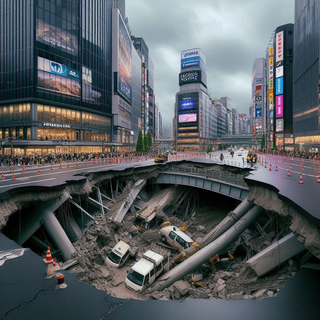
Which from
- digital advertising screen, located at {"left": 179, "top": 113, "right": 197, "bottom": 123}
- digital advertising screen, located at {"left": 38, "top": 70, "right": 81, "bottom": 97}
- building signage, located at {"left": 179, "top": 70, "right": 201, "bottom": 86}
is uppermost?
building signage, located at {"left": 179, "top": 70, "right": 201, "bottom": 86}

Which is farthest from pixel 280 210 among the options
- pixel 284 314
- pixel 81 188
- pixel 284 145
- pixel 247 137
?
pixel 247 137

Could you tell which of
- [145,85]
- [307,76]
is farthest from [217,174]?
[145,85]

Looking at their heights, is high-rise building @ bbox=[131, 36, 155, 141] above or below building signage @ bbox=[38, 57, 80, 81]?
above

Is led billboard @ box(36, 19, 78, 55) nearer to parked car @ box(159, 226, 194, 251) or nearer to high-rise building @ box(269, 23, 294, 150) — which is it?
parked car @ box(159, 226, 194, 251)

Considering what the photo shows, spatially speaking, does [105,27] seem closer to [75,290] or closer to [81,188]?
[81,188]

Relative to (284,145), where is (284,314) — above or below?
below

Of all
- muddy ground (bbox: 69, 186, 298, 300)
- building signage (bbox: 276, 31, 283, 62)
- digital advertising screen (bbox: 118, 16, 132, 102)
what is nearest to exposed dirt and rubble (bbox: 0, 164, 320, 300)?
muddy ground (bbox: 69, 186, 298, 300)

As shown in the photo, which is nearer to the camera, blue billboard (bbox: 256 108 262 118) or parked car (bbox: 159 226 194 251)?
parked car (bbox: 159 226 194 251)
